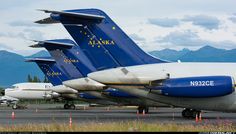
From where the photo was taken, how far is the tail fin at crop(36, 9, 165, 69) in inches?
880

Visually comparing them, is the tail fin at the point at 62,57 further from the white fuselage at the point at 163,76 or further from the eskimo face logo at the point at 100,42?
the white fuselage at the point at 163,76

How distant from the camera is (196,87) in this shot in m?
21.3

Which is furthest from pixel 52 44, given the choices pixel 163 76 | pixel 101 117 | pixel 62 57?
pixel 163 76

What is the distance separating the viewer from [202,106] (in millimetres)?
22000

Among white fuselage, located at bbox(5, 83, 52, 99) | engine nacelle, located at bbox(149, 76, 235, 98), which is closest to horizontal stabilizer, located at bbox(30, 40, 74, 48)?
engine nacelle, located at bbox(149, 76, 235, 98)

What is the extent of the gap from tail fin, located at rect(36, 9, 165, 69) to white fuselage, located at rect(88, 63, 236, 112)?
2.12 feet

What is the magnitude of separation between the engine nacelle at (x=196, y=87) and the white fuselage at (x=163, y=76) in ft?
1.43

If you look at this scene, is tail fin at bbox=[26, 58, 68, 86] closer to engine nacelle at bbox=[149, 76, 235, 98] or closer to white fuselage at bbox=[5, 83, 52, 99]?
white fuselage at bbox=[5, 83, 52, 99]

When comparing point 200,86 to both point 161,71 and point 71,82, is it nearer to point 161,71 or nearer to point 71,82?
point 161,71

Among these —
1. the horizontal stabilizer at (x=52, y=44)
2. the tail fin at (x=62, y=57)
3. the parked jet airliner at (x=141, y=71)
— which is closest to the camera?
the parked jet airliner at (x=141, y=71)

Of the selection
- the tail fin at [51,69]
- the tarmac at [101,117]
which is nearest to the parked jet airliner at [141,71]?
the tarmac at [101,117]

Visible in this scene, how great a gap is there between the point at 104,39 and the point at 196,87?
4.98m

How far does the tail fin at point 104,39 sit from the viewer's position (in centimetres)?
2236

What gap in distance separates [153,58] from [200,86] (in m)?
3.12
